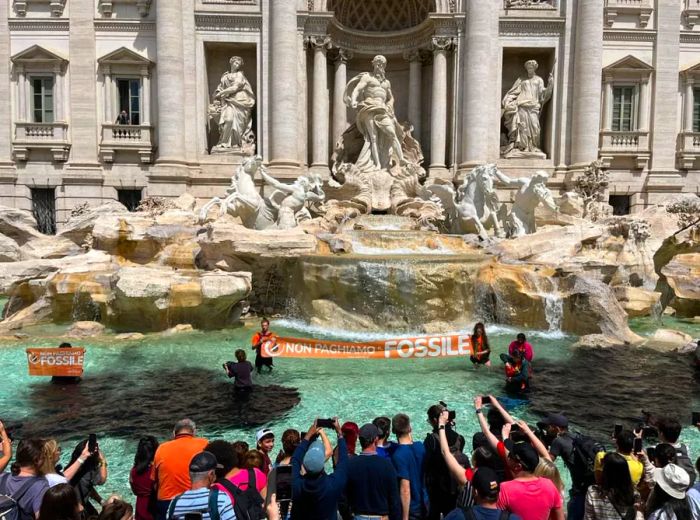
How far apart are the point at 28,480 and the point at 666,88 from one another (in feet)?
71.2

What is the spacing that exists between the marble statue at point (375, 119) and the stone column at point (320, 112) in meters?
0.95

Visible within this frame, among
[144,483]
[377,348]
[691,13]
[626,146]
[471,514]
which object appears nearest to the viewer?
[471,514]

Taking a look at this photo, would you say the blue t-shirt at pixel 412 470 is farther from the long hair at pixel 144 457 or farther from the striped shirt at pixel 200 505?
the long hair at pixel 144 457

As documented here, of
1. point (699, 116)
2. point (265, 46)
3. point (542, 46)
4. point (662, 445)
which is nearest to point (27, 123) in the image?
point (265, 46)

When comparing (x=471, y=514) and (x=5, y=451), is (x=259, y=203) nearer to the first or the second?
(x=5, y=451)

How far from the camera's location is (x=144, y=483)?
3432 mm

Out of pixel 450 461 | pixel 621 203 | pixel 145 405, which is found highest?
pixel 621 203

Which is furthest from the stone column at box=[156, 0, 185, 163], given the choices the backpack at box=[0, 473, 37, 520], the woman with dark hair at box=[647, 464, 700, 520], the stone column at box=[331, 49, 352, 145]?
the woman with dark hair at box=[647, 464, 700, 520]

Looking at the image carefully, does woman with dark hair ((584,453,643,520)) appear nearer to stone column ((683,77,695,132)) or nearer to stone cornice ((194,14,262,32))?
stone cornice ((194,14,262,32))

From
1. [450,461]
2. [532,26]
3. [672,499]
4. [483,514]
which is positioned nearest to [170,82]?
[532,26]

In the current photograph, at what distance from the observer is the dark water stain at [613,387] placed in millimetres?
6223

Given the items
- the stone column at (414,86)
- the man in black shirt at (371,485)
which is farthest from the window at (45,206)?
the man in black shirt at (371,485)

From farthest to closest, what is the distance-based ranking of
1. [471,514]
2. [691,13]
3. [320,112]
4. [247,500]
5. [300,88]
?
[691,13], [320,112], [300,88], [247,500], [471,514]

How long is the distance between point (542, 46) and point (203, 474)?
19.2m
